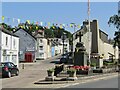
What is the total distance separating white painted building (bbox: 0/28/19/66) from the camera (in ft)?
161

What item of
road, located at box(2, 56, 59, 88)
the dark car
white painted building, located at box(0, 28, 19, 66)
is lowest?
road, located at box(2, 56, 59, 88)

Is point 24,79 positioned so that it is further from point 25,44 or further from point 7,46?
point 25,44

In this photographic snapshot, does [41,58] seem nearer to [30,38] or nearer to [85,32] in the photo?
[30,38]

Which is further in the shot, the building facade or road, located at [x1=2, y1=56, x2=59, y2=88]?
the building facade

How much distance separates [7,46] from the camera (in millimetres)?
52312

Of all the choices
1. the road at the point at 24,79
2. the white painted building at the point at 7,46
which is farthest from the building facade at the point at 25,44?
the road at the point at 24,79

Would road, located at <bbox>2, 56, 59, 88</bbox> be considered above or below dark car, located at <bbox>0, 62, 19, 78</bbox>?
below

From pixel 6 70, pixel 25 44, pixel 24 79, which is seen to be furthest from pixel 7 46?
pixel 25 44

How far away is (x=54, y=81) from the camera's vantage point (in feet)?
79.2

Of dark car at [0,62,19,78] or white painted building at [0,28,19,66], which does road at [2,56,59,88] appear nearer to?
dark car at [0,62,19,78]

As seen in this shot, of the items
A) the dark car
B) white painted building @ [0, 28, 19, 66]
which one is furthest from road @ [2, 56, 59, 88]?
white painted building @ [0, 28, 19, 66]

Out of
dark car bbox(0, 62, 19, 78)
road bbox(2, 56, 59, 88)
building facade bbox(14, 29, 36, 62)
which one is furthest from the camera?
building facade bbox(14, 29, 36, 62)

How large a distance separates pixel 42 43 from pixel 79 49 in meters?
66.9

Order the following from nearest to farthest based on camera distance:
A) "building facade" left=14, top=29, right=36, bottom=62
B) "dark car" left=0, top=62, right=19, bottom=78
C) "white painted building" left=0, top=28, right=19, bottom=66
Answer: "dark car" left=0, top=62, right=19, bottom=78
"white painted building" left=0, top=28, right=19, bottom=66
"building facade" left=14, top=29, right=36, bottom=62
